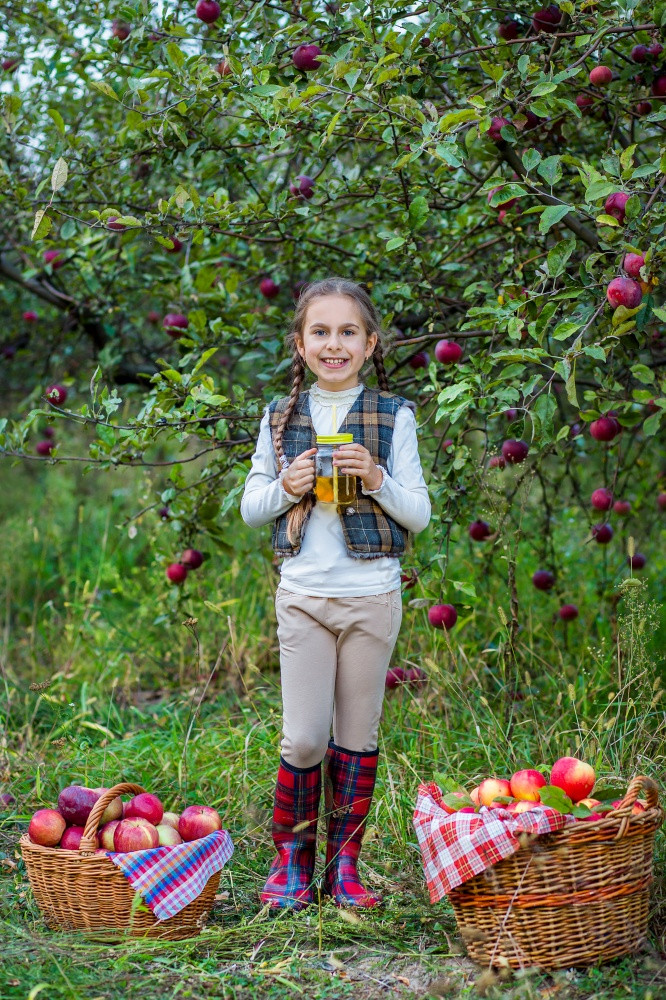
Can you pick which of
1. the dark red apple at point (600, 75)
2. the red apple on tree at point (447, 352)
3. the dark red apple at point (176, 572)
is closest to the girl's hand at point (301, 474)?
the red apple on tree at point (447, 352)

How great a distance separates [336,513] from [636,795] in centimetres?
84

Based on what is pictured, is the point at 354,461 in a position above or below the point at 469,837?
above

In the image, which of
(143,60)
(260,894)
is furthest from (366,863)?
(143,60)

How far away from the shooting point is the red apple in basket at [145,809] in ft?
7.43

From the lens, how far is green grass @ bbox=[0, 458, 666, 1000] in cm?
196

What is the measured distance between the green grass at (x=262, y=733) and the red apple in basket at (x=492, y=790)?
30cm

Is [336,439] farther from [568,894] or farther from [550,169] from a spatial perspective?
[568,894]

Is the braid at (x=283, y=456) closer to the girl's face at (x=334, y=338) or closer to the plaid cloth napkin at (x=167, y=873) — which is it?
the girl's face at (x=334, y=338)

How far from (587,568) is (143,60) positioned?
2.54m

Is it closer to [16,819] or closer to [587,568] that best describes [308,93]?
[16,819]

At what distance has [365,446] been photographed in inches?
89.0

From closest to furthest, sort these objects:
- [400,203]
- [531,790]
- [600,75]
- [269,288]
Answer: [531,790], [600,75], [400,203], [269,288]

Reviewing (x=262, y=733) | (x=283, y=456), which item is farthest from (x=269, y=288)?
(x=262, y=733)

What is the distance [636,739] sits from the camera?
251 cm
